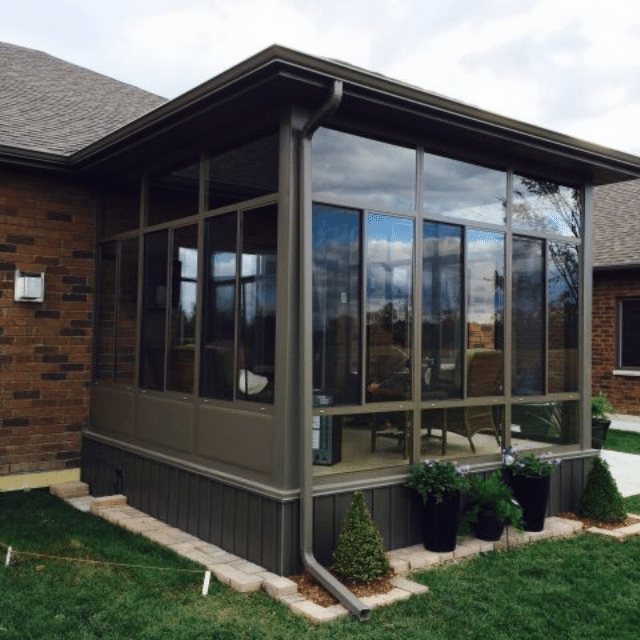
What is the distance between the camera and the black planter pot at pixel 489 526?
17.2 ft

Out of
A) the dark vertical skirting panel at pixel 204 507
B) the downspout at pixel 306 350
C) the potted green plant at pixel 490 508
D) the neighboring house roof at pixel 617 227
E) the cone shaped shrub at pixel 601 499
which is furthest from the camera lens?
the neighboring house roof at pixel 617 227

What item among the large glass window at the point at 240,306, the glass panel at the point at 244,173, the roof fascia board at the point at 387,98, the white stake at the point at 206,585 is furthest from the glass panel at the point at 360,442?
the roof fascia board at the point at 387,98

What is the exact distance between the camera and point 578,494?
6289 millimetres

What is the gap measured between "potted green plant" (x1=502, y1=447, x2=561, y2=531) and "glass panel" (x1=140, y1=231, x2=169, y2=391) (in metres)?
2.92

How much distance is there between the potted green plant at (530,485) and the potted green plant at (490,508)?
24 cm

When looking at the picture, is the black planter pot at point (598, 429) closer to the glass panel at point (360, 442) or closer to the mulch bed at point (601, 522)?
the mulch bed at point (601, 522)

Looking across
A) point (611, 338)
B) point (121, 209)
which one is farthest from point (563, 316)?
point (611, 338)

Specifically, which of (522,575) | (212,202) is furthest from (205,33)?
(522,575)

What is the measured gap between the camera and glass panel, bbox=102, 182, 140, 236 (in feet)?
21.6

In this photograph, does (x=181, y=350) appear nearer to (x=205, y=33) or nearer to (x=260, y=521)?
(x=260, y=521)

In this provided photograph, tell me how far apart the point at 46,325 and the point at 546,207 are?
4.65 m

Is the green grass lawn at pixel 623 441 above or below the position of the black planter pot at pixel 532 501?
below

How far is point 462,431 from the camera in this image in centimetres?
557

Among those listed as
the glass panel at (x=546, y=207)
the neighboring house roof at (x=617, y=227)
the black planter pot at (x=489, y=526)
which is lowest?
the black planter pot at (x=489, y=526)
